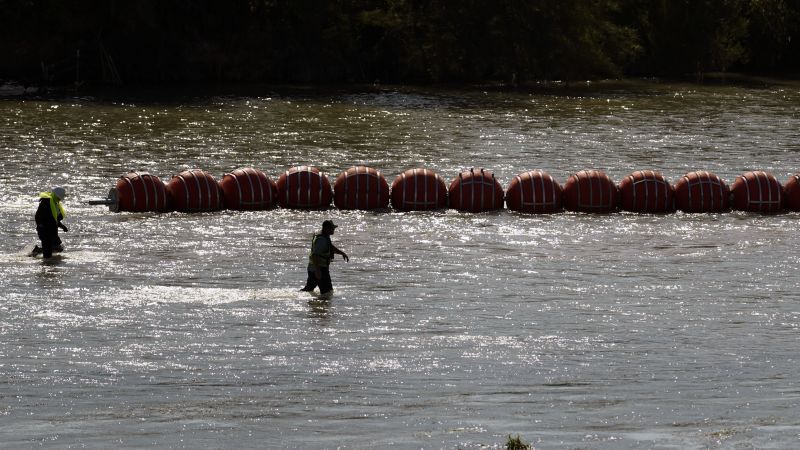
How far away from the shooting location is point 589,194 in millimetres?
39000

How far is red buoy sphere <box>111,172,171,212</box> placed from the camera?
1491 inches

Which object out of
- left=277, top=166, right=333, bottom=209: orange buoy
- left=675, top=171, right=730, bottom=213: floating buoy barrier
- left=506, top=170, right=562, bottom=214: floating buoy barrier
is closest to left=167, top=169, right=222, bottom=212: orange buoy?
left=277, top=166, right=333, bottom=209: orange buoy

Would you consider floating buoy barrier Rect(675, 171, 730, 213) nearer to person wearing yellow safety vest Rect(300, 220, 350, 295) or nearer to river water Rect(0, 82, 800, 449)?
river water Rect(0, 82, 800, 449)

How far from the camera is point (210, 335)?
2434 centimetres

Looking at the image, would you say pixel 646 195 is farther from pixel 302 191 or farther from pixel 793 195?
pixel 302 191

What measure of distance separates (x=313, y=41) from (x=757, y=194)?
48609 mm

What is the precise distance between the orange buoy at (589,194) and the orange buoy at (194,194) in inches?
377

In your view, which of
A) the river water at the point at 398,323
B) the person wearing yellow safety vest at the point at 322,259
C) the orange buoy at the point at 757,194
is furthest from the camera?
the orange buoy at the point at 757,194

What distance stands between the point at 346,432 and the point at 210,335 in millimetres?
6391

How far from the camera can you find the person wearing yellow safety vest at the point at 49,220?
30.4 meters

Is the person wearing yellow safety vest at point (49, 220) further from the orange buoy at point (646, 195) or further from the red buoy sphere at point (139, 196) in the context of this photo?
the orange buoy at point (646, 195)

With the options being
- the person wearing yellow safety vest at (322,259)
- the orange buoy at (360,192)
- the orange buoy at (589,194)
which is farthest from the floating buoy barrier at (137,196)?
the person wearing yellow safety vest at (322,259)

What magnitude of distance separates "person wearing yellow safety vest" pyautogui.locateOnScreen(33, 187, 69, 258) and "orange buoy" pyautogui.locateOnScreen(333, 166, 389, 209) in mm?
9757

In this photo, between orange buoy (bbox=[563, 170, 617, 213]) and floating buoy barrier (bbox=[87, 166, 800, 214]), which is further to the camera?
orange buoy (bbox=[563, 170, 617, 213])
